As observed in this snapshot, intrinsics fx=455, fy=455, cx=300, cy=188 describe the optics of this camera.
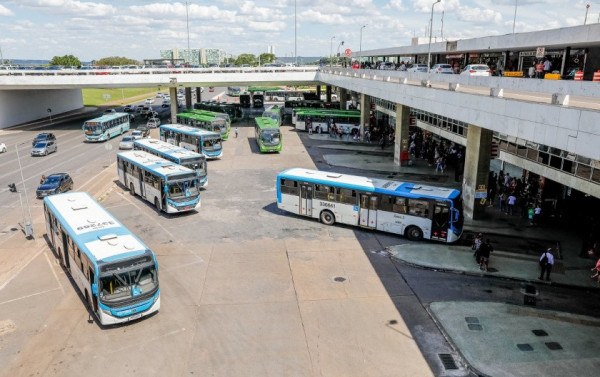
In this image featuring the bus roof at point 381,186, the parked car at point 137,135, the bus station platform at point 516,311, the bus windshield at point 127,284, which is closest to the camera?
the bus station platform at point 516,311

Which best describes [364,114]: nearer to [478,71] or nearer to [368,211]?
[478,71]

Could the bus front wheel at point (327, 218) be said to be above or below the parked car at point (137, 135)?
below

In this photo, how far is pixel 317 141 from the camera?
5534cm

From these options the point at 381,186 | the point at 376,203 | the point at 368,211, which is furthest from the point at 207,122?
the point at 376,203

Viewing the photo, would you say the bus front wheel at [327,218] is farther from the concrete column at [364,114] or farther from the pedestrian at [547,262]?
Result: the concrete column at [364,114]

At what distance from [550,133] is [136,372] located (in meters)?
16.5

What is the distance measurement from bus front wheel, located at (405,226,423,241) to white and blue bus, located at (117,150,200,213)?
1253 cm

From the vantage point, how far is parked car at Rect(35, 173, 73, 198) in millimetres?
31312

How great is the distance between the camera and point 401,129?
40.6m

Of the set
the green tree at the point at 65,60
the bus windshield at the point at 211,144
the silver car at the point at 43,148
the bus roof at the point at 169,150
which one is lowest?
the silver car at the point at 43,148

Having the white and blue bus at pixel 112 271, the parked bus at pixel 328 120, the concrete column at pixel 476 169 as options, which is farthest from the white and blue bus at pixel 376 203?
the parked bus at pixel 328 120

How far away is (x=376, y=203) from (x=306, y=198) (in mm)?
4406

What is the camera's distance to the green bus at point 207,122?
4931 cm

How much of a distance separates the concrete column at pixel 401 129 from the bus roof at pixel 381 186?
52.8ft
